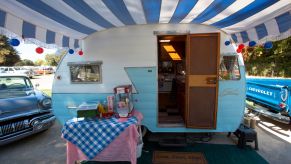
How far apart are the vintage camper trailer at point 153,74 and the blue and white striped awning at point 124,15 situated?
0.27 metres

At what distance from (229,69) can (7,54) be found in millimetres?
31168

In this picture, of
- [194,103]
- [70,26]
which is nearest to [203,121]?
[194,103]

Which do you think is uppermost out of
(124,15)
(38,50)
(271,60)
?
(271,60)

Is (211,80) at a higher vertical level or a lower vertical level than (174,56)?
lower

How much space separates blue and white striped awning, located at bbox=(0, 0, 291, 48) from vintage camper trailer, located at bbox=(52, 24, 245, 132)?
266 mm

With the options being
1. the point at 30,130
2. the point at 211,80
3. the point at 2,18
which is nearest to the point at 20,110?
the point at 30,130

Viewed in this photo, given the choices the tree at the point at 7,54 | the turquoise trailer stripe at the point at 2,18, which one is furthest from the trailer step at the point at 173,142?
the tree at the point at 7,54

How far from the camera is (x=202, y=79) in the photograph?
3273 millimetres

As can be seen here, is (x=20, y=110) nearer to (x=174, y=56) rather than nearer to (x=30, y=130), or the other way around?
(x=30, y=130)

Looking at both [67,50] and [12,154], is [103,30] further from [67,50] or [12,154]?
[12,154]

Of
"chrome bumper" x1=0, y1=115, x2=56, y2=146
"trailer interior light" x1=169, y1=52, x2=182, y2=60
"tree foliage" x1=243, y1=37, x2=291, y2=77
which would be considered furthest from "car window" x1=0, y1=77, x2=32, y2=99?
"tree foliage" x1=243, y1=37, x2=291, y2=77

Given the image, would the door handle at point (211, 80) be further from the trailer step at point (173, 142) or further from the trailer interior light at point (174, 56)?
the trailer interior light at point (174, 56)

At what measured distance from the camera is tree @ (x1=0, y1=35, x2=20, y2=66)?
22453mm

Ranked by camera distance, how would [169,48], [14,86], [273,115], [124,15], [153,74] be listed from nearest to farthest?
1. [124,15]
2. [153,74]
3. [273,115]
4. [14,86]
5. [169,48]
